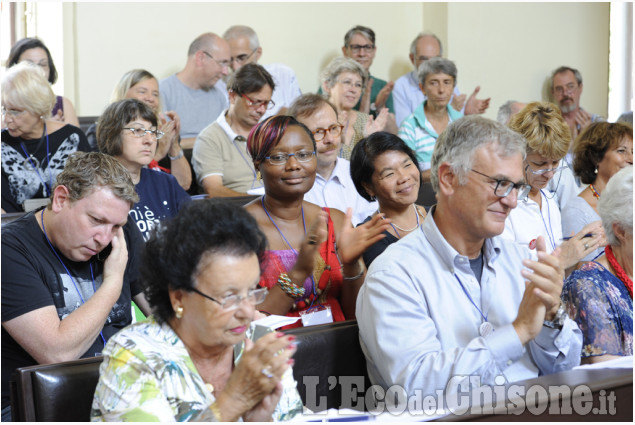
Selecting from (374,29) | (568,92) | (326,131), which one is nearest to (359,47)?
(374,29)

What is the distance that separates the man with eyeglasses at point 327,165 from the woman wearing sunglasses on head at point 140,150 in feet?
2.01

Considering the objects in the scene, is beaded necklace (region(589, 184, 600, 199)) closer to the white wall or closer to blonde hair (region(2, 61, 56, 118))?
blonde hair (region(2, 61, 56, 118))

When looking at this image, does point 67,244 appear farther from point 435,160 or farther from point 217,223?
point 435,160

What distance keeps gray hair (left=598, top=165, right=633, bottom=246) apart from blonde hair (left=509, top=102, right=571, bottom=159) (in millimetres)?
846

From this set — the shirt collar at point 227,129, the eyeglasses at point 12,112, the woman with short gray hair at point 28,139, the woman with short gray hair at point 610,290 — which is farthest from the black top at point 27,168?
the woman with short gray hair at point 610,290

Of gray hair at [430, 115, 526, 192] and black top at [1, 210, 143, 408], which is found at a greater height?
gray hair at [430, 115, 526, 192]

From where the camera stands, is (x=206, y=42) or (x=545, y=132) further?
(x=206, y=42)

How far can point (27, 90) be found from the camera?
11.1 ft

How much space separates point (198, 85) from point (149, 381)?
403 centimetres

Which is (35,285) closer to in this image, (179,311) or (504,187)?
(179,311)

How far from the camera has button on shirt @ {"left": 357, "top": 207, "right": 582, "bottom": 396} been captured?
1793mm

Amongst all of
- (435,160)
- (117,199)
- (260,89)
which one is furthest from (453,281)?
(260,89)

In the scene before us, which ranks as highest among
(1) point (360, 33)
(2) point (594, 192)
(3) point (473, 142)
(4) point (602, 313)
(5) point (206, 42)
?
(1) point (360, 33)

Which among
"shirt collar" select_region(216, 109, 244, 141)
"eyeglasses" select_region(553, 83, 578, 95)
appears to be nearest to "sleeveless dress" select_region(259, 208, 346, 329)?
"shirt collar" select_region(216, 109, 244, 141)
